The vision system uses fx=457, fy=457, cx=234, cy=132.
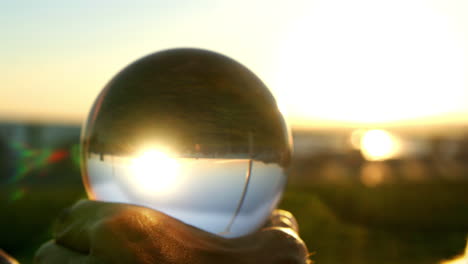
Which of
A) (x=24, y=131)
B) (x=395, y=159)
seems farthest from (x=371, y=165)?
(x=24, y=131)

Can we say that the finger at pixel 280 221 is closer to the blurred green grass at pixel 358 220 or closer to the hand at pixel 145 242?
the hand at pixel 145 242

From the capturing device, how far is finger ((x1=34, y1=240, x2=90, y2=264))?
2.35 metres

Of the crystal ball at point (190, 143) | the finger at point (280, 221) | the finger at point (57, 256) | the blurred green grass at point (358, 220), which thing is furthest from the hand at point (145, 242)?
the blurred green grass at point (358, 220)

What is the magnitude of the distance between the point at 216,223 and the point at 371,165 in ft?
57.6

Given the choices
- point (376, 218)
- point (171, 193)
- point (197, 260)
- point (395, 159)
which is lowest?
point (395, 159)

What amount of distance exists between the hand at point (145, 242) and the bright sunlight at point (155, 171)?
13cm

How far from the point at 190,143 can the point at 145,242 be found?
55cm

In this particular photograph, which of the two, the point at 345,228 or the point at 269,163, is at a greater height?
the point at 269,163

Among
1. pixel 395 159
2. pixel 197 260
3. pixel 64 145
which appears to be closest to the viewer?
pixel 197 260

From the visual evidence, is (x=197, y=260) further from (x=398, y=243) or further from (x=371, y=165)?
(x=371, y=165)

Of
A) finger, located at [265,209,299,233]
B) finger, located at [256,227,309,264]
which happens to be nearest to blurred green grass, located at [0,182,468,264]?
finger, located at [265,209,299,233]

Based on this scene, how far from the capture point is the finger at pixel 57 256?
7.71 ft

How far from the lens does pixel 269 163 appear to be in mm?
2637

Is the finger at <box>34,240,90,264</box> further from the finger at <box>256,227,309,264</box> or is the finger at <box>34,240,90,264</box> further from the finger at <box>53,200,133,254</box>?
the finger at <box>256,227,309,264</box>
